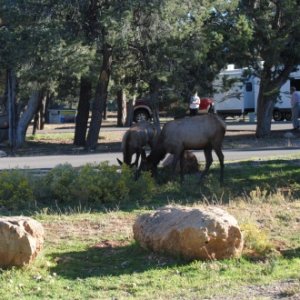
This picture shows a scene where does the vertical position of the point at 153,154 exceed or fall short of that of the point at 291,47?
it falls short

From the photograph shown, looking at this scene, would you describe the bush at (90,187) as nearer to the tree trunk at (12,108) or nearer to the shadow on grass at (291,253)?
the shadow on grass at (291,253)


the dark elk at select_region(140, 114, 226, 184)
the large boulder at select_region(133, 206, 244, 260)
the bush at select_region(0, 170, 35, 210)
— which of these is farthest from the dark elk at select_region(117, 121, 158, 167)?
the large boulder at select_region(133, 206, 244, 260)

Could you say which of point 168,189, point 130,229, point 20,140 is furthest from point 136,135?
point 20,140

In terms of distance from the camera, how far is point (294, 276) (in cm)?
667

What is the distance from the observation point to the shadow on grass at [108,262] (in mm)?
7098

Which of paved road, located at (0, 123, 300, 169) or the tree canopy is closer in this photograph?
paved road, located at (0, 123, 300, 169)

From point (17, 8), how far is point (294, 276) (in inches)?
618

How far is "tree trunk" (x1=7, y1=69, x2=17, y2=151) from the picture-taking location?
80.0 ft

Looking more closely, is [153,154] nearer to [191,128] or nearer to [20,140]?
[191,128]

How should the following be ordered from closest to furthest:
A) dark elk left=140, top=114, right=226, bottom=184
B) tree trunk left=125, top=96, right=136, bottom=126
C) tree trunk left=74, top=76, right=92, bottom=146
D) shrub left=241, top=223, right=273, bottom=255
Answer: shrub left=241, top=223, right=273, bottom=255, dark elk left=140, top=114, right=226, bottom=184, tree trunk left=74, top=76, right=92, bottom=146, tree trunk left=125, top=96, right=136, bottom=126

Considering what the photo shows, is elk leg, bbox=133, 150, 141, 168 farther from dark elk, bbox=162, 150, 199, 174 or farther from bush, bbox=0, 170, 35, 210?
bush, bbox=0, 170, 35, 210

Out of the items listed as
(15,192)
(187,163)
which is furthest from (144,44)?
(15,192)

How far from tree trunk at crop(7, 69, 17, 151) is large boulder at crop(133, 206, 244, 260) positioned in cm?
1773

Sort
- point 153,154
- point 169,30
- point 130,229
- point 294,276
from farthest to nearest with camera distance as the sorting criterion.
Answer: point 169,30 < point 153,154 < point 130,229 < point 294,276
